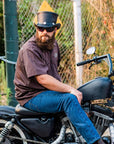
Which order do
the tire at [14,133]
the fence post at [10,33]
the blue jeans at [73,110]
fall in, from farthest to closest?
the fence post at [10,33], the tire at [14,133], the blue jeans at [73,110]

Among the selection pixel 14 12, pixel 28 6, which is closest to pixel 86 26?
pixel 28 6

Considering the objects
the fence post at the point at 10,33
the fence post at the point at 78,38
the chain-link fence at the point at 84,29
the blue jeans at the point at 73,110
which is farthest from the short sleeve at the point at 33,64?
the fence post at the point at 78,38

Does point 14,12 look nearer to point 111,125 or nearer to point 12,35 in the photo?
point 12,35

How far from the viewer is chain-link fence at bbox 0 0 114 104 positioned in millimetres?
5684

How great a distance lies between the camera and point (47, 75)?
3.24 meters

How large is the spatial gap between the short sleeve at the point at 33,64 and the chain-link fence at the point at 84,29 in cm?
237

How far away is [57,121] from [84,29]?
342 cm

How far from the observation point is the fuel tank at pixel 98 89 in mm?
3268

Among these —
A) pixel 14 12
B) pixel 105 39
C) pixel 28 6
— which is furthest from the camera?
pixel 105 39

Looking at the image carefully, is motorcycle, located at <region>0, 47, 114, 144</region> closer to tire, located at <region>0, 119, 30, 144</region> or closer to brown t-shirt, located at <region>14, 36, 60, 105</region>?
tire, located at <region>0, 119, 30, 144</region>

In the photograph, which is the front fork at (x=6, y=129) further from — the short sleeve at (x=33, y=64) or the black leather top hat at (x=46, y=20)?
the black leather top hat at (x=46, y=20)

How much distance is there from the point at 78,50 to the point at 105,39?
0.63m

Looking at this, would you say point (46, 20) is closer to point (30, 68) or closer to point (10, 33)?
point (30, 68)

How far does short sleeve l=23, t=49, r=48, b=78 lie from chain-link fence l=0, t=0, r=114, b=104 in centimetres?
237
